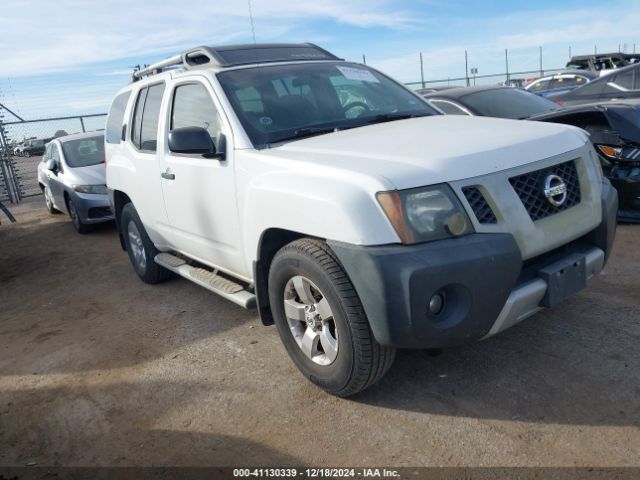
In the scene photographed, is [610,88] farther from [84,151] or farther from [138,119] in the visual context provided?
[84,151]

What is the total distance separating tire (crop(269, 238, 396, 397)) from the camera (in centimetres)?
281

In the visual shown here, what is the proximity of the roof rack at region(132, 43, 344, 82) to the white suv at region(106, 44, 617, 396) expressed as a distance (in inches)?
0.7

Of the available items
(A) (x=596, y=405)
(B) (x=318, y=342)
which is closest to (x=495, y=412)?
(A) (x=596, y=405)

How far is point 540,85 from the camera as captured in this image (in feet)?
55.6

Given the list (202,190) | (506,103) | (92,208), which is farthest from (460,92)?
(92,208)

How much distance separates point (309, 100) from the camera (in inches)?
156

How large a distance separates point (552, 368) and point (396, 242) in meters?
1.41

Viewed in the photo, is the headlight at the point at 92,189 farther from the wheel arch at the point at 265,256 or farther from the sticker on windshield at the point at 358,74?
the wheel arch at the point at 265,256

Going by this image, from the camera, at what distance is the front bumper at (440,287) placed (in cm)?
254

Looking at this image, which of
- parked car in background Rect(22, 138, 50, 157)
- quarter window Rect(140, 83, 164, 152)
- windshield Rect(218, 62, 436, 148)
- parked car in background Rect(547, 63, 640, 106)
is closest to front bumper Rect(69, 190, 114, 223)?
quarter window Rect(140, 83, 164, 152)

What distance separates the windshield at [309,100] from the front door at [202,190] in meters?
0.20

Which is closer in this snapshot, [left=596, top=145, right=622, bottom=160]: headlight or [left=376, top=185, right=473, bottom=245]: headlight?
[left=376, top=185, right=473, bottom=245]: headlight

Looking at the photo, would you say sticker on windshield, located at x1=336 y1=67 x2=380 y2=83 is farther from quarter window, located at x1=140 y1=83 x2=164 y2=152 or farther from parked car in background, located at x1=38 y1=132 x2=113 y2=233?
parked car in background, located at x1=38 y1=132 x2=113 y2=233

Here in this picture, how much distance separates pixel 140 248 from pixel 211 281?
1824 millimetres
